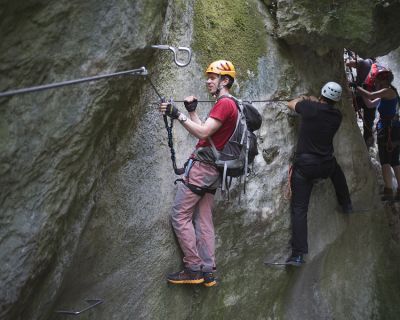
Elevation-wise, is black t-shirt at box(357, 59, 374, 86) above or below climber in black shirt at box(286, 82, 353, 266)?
above

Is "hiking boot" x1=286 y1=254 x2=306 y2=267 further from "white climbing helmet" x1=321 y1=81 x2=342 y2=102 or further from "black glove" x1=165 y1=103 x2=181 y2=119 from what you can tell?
"black glove" x1=165 y1=103 x2=181 y2=119

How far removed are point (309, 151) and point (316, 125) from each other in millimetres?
406

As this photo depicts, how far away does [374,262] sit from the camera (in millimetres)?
9703

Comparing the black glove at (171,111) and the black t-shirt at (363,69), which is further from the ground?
the black glove at (171,111)

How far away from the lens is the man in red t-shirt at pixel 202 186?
5.17m

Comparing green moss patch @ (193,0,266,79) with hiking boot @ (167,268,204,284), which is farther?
green moss patch @ (193,0,266,79)

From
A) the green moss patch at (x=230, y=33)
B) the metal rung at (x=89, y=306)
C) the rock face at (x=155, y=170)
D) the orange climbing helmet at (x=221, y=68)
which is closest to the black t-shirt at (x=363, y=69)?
the rock face at (x=155, y=170)

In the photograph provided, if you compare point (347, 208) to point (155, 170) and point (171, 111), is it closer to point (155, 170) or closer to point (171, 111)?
point (155, 170)

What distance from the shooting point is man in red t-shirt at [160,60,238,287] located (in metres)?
5.17

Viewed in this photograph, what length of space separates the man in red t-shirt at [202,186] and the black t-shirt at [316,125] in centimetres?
188

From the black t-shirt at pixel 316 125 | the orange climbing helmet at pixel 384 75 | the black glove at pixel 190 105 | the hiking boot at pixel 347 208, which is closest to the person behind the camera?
the black glove at pixel 190 105

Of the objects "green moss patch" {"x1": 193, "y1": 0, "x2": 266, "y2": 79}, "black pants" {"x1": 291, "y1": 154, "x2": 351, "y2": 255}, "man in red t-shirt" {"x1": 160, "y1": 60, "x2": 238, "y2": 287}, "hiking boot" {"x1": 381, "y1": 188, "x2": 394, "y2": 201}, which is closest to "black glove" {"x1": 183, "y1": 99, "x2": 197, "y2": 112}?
"man in red t-shirt" {"x1": 160, "y1": 60, "x2": 238, "y2": 287}

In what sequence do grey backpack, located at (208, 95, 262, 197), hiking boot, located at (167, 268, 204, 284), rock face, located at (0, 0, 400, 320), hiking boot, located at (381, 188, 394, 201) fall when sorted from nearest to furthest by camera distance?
rock face, located at (0, 0, 400, 320), grey backpack, located at (208, 95, 262, 197), hiking boot, located at (167, 268, 204, 284), hiking boot, located at (381, 188, 394, 201)

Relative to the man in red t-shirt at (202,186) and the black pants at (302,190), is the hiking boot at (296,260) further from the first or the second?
the man in red t-shirt at (202,186)
